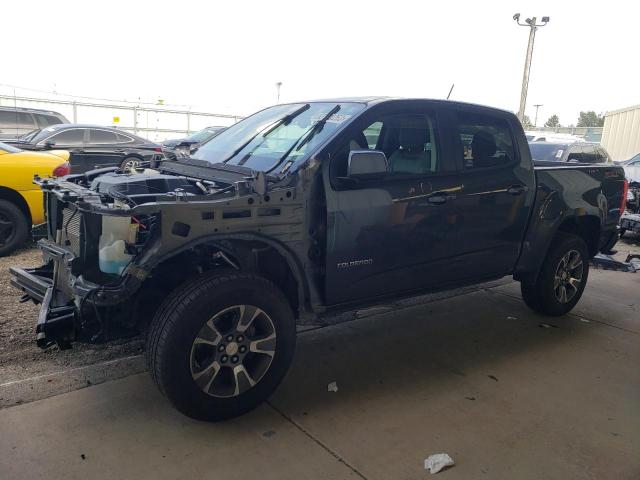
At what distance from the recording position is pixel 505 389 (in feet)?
12.6

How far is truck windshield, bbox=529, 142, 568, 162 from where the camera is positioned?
430 inches

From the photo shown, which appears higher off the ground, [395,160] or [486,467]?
[395,160]

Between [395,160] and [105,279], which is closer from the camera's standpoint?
[105,279]

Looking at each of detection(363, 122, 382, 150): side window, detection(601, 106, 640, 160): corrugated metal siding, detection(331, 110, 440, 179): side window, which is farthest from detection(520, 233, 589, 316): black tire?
detection(601, 106, 640, 160): corrugated metal siding

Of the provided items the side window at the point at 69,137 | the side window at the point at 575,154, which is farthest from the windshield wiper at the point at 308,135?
the side window at the point at 69,137

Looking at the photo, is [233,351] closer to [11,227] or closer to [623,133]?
[11,227]

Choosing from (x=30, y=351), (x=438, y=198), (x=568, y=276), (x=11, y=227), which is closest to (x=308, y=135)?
(x=438, y=198)

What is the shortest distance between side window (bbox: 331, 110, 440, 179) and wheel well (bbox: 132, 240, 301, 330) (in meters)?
1.04

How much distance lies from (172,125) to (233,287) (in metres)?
23.9

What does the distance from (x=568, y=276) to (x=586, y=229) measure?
2.06 ft

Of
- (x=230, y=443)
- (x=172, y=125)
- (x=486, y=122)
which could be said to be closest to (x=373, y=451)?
(x=230, y=443)

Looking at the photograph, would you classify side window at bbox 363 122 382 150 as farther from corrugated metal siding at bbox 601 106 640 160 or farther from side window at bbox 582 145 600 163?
corrugated metal siding at bbox 601 106 640 160

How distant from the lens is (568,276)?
5.27m

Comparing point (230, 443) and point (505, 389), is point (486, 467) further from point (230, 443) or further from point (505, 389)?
point (230, 443)
